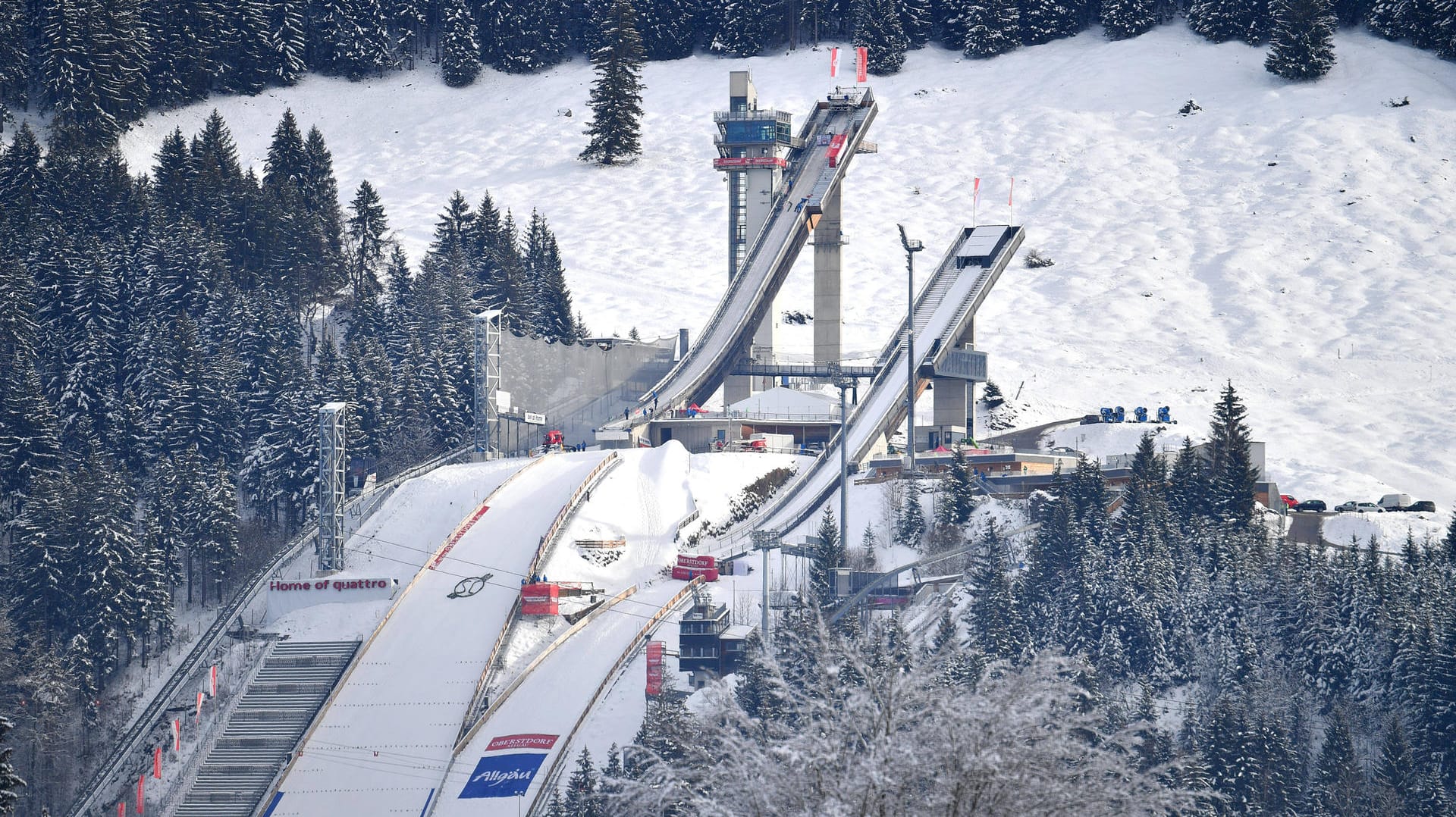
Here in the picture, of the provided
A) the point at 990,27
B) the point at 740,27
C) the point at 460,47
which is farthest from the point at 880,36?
the point at 460,47

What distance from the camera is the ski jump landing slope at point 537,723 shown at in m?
44.3

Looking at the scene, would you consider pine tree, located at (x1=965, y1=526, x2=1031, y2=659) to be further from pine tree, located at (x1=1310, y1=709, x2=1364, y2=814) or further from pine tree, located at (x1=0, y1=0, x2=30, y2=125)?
pine tree, located at (x1=0, y1=0, x2=30, y2=125)

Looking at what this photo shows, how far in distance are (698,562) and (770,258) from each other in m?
26.2

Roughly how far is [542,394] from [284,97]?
4603 cm

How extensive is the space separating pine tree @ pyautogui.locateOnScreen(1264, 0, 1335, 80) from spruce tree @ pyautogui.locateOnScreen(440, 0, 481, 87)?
4430 centimetres

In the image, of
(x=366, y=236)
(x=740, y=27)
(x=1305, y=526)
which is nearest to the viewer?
(x=1305, y=526)

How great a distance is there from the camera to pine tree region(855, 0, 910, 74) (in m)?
107

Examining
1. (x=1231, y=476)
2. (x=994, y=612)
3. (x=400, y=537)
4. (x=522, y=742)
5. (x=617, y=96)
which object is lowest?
A: (x=522, y=742)

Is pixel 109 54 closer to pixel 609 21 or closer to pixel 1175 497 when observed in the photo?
pixel 609 21

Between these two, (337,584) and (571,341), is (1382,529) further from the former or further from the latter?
(571,341)

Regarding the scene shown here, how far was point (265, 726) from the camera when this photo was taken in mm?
48812

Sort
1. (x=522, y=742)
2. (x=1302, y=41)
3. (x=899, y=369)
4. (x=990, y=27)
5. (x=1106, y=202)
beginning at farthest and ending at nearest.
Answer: (x=990, y=27)
(x=1302, y=41)
(x=1106, y=202)
(x=899, y=369)
(x=522, y=742)

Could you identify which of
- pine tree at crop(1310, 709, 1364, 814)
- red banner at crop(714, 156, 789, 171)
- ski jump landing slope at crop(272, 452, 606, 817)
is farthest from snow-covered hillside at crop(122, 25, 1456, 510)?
ski jump landing slope at crop(272, 452, 606, 817)

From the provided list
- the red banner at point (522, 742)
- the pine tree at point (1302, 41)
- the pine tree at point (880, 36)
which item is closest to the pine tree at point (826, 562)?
the red banner at point (522, 742)
